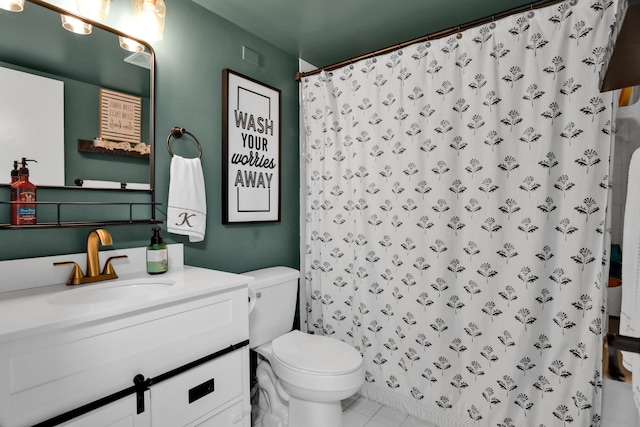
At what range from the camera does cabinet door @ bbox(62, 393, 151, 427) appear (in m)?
0.92

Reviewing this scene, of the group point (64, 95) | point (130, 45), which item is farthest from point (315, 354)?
point (130, 45)

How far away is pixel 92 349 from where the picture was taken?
3.05 ft

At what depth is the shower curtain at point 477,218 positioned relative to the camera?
1407 millimetres

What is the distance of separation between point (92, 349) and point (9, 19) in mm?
1226

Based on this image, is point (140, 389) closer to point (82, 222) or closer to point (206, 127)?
point (82, 222)

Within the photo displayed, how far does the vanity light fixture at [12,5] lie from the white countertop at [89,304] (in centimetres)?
93

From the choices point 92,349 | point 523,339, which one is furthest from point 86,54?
point 523,339

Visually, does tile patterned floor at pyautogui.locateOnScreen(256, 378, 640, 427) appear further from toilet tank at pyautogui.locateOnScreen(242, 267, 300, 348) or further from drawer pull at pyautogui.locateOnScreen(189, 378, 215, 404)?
drawer pull at pyautogui.locateOnScreen(189, 378, 215, 404)

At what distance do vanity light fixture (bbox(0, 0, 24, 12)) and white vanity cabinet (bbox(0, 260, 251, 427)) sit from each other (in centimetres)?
112

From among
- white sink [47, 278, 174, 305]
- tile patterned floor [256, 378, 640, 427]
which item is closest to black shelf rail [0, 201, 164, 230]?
white sink [47, 278, 174, 305]

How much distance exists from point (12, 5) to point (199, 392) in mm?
1585

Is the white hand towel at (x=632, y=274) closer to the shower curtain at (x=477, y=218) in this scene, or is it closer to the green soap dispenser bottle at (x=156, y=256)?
the shower curtain at (x=477, y=218)

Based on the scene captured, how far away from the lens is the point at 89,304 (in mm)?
1010

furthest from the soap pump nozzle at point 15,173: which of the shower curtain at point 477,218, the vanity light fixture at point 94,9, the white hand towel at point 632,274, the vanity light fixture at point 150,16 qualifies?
the white hand towel at point 632,274
